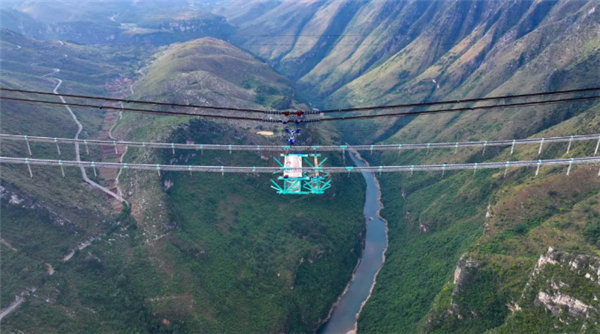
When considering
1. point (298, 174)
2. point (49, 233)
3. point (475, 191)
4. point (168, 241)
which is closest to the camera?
point (298, 174)

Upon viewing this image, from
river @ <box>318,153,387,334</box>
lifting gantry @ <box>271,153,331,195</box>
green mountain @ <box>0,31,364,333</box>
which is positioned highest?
lifting gantry @ <box>271,153,331,195</box>

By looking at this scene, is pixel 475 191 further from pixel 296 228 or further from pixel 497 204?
pixel 296 228

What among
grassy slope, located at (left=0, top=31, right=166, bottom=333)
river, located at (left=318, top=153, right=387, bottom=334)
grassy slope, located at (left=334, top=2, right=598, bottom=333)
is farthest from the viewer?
river, located at (left=318, top=153, right=387, bottom=334)

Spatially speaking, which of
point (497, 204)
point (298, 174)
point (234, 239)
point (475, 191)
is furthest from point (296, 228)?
point (298, 174)

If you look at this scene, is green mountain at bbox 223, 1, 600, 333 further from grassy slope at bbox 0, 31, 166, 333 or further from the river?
grassy slope at bbox 0, 31, 166, 333

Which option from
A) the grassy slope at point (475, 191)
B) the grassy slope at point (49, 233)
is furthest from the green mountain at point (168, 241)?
the grassy slope at point (475, 191)

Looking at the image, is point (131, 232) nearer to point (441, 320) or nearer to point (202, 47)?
point (441, 320)

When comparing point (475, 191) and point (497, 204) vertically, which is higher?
point (497, 204)

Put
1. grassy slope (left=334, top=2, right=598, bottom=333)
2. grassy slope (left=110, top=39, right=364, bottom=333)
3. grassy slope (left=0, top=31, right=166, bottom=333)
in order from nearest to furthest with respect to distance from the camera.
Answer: grassy slope (left=0, top=31, right=166, bottom=333)
grassy slope (left=334, top=2, right=598, bottom=333)
grassy slope (left=110, top=39, right=364, bottom=333)

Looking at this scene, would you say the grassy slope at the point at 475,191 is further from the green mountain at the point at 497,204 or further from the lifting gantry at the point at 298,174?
the lifting gantry at the point at 298,174

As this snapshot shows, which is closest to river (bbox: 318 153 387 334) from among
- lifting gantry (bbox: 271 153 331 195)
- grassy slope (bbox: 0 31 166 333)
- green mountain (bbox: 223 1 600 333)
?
green mountain (bbox: 223 1 600 333)
